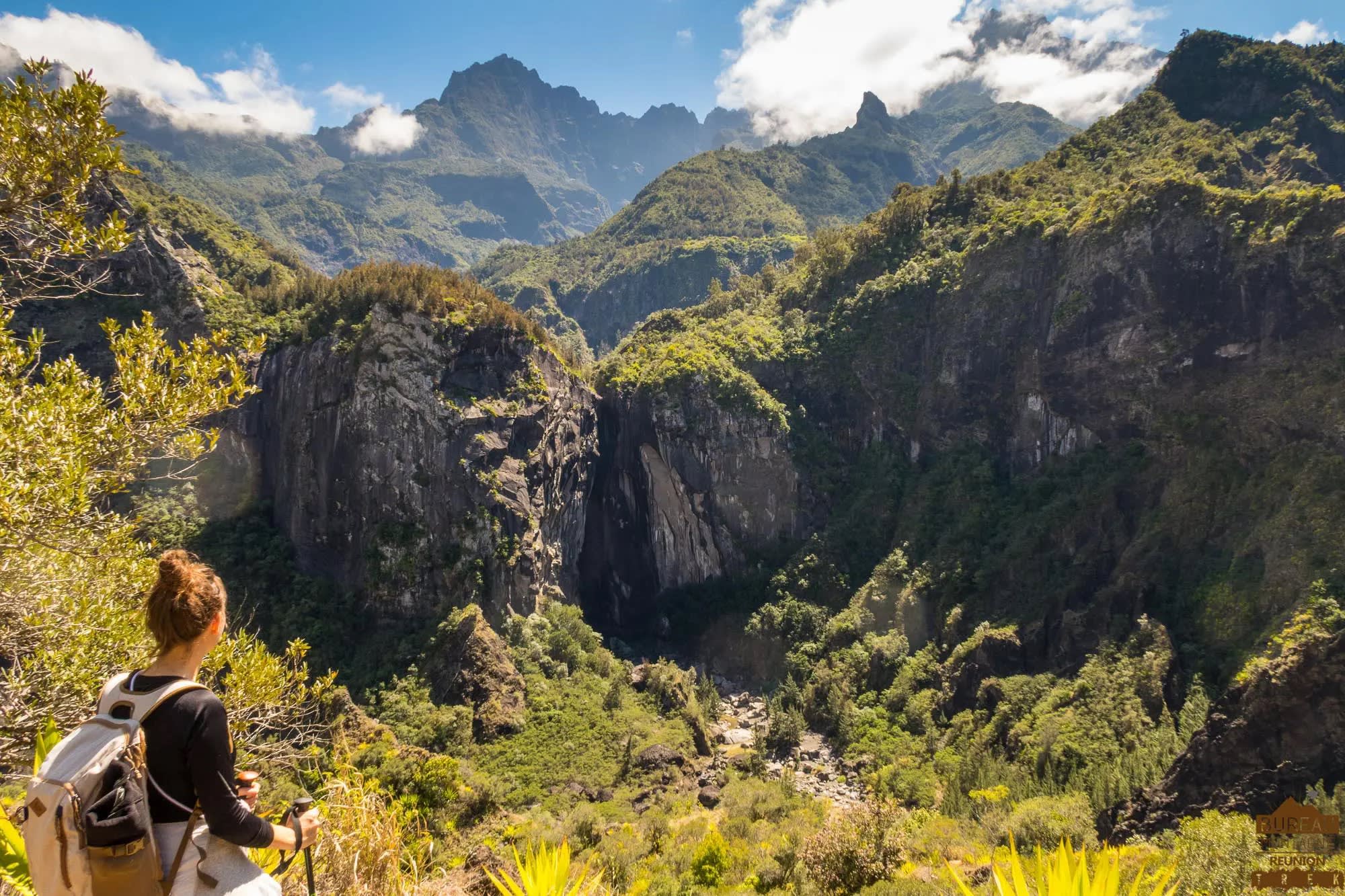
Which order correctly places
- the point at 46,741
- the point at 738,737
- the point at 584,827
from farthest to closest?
the point at 738,737
the point at 584,827
the point at 46,741

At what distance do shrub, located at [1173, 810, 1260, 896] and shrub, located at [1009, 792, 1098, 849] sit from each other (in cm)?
333

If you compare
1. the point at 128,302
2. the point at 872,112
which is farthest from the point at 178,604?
the point at 872,112

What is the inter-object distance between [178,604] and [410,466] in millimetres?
38726

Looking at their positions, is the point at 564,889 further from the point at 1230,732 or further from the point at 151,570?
the point at 1230,732

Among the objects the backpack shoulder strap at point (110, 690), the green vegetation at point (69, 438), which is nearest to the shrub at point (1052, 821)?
the green vegetation at point (69, 438)

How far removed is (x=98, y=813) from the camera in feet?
8.98

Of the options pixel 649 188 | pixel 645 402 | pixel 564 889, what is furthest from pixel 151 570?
pixel 649 188

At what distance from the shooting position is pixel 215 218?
202 ft

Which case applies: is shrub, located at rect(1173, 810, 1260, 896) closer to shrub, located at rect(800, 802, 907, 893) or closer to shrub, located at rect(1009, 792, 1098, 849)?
shrub, located at rect(1009, 792, 1098, 849)

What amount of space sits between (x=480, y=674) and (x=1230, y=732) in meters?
32.4

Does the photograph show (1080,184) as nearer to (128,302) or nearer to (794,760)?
(794,760)

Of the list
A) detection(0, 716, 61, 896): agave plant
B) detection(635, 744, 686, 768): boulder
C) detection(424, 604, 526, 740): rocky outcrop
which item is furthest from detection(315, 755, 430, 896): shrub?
detection(424, 604, 526, 740): rocky outcrop

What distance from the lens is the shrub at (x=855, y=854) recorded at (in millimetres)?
15078

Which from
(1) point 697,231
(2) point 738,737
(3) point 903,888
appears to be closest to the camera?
(3) point 903,888
